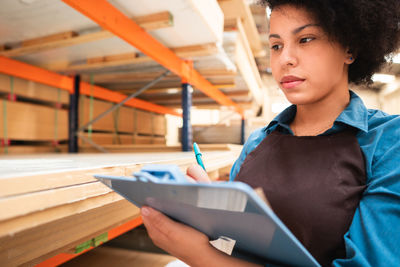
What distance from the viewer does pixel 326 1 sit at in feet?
3.01

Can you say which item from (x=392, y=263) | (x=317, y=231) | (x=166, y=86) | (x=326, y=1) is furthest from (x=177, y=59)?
(x=392, y=263)

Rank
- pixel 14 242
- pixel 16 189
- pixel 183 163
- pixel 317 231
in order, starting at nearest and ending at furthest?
pixel 16 189, pixel 317 231, pixel 14 242, pixel 183 163

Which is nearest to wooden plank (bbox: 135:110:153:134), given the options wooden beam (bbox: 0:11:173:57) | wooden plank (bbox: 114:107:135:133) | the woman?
wooden plank (bbox: 114:107:135:133)

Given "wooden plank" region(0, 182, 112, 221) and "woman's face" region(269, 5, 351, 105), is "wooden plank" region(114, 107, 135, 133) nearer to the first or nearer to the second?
"wooden plank" region(0, 182, 112, 221)

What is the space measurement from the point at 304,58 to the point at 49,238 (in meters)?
1.18

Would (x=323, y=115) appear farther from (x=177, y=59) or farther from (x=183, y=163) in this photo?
(x=177, y=59)

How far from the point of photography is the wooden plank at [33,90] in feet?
8.42

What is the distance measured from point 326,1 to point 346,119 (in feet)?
1.37

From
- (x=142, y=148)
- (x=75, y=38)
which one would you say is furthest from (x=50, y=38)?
(x=142, y=148)

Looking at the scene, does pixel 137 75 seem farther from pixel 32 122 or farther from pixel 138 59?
pixel 32 122

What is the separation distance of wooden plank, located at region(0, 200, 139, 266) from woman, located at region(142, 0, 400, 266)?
463mm

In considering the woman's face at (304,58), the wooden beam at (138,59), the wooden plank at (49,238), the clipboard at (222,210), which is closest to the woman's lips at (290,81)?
the woman's face at (304,58)

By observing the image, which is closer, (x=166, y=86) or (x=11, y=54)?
(x=11, y=54)

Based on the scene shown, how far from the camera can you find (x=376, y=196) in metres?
0.74
